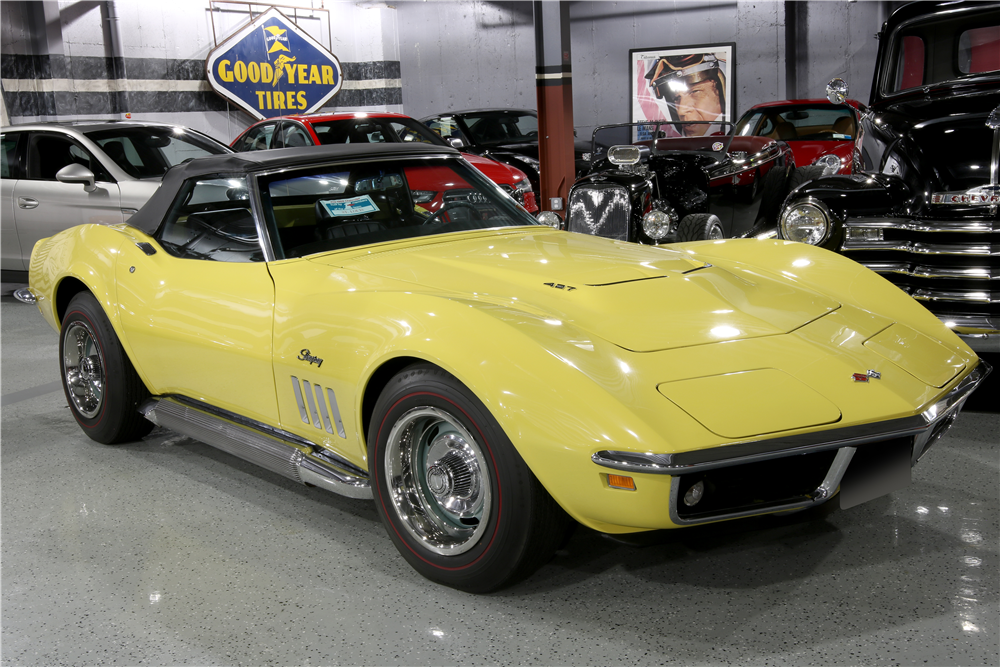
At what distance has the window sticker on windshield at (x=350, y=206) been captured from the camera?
122 inches

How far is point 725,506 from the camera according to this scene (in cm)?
203

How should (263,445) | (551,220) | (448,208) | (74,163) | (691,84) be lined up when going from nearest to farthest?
(263,445)
(448,208)
(551,220)
(74,163)
(691,84)

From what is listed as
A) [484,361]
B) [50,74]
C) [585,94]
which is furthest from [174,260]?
[585,94]

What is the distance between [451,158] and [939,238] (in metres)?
2.18

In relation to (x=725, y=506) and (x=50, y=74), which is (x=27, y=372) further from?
(x=50, y=74)

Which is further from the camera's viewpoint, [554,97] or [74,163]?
[554,97]

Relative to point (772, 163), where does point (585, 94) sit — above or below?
above

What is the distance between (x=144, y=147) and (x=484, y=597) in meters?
5.91

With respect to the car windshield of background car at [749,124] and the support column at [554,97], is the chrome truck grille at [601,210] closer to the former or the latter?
the support column at [554,97]

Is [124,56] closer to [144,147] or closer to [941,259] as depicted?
[144,147]

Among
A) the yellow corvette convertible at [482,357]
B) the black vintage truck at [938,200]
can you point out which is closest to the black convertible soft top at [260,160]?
the yellow corvette convertible at [482,357]

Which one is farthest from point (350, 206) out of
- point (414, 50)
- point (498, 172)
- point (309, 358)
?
point (414, 50)

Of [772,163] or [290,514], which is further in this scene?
[772,163]

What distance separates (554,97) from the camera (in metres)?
9.19
